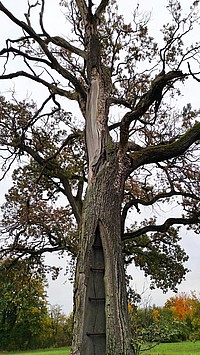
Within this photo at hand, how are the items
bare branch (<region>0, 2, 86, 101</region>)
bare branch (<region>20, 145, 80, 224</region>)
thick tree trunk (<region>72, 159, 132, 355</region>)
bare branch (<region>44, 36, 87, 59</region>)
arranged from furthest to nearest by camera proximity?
bare branch (<region>20, 145, 80, 224</region>)
bare branch (<region>44, 36, 87, 59</region>)
bare branch (<region>0, 2, 86, 101</region>)
thick tree trunk (<region>72, 159, 132, 355</region>)

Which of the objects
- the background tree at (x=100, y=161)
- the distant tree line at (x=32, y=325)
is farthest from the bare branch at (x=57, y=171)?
the distant tree line at (x=32, y=325)

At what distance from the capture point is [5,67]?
9648 millimetres

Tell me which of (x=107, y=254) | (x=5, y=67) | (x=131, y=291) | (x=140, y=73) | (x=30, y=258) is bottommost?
(x=107, y=254)

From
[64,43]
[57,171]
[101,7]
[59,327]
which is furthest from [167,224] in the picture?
[59,327]

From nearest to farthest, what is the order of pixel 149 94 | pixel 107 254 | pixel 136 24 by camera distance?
pixel 107 254
pixel 149 94
pixel 136 24

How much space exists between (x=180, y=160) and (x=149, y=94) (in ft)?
14.1

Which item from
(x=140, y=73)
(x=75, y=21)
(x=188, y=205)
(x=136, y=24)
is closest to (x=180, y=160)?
(x=188, y=205)

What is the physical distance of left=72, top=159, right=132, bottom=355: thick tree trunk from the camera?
5875 millimetres

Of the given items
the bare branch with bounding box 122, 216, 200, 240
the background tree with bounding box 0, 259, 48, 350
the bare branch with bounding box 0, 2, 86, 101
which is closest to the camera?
the bare branch with bounding box 0, 2, 86, 101

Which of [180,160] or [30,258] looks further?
[30,258]

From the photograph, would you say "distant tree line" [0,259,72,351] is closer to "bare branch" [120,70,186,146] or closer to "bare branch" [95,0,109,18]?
"bare branch" [95,0,109,18]

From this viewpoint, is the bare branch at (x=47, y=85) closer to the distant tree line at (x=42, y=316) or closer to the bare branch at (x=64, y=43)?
the bare branch at (x=64, y=43)

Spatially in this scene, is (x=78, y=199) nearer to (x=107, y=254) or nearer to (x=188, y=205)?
(x=188, y=205)

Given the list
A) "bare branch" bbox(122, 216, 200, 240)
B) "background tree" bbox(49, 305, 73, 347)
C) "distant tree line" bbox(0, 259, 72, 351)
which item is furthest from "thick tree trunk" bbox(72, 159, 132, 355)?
"background tree" bbox(49, 305, 73, 347)
